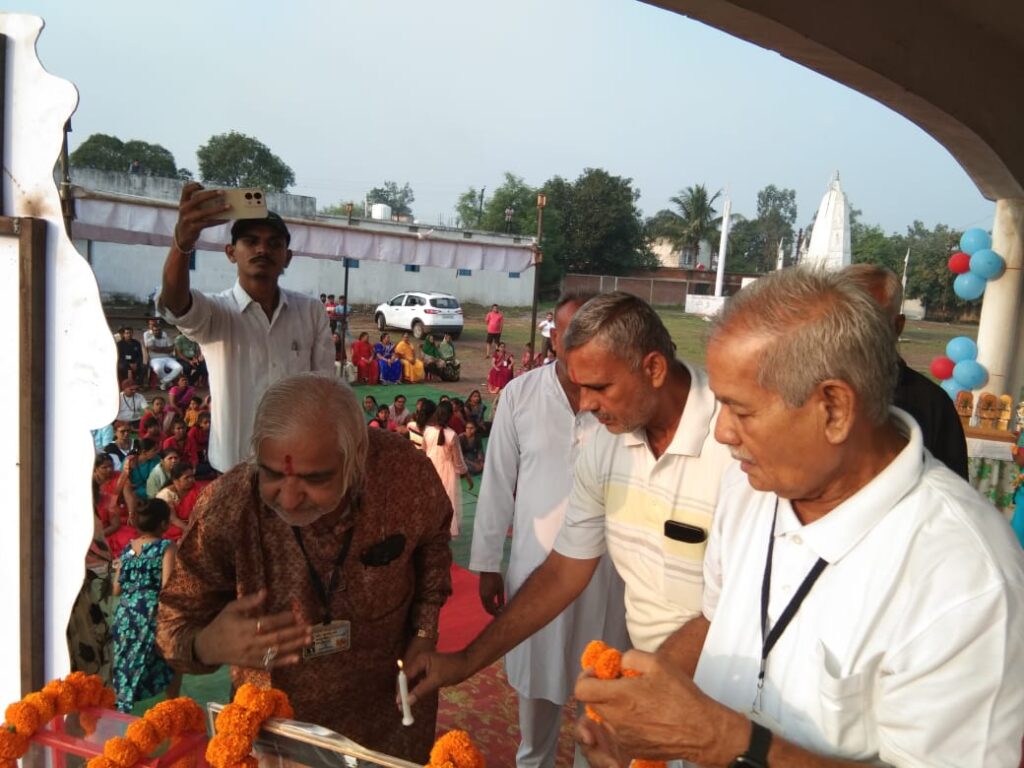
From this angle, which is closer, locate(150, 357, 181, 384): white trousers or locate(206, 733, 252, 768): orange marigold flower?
locate(206, 733, 252, 768): orange marigold flower

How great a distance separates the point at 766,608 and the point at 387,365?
16.2 metres

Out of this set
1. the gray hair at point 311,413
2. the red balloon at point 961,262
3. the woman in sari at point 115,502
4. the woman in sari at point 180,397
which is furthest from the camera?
the woman in sari at point 180,397

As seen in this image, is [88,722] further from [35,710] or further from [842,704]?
[842,704]

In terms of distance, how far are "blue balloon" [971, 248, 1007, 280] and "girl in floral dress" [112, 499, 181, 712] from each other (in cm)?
791

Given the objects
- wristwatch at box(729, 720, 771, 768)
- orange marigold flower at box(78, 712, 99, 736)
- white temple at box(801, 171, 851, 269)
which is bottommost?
orange marigold flower at box(78, 712, 99, 736)

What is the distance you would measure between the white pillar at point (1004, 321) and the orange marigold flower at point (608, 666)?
7.80m

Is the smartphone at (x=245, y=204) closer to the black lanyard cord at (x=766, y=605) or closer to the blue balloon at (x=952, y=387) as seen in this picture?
the black lanyard cord at (x=766, y=605)

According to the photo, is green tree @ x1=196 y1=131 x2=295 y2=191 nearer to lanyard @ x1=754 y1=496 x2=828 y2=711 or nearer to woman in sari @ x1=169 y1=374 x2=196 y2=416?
woman in sari @ x1=169 y1=374 x2=196 y2=416

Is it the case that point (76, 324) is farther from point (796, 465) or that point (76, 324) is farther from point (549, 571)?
point (796, 465)

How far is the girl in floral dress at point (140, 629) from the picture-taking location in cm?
371

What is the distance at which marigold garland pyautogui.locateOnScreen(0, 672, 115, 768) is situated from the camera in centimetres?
155

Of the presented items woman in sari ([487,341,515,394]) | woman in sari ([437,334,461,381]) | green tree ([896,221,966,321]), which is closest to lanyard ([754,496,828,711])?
woman in sari ([487,341,515,394])

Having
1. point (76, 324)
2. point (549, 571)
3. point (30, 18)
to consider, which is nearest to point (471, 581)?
point (549, 571)

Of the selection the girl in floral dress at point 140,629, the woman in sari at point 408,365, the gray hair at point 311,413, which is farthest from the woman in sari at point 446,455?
the woman in sari at point 408,365
